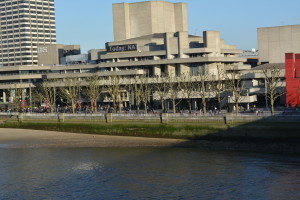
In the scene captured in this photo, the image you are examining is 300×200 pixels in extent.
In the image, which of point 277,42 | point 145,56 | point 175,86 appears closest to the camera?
point 175,86

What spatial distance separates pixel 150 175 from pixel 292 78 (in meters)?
44.5

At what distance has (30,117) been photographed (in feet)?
310

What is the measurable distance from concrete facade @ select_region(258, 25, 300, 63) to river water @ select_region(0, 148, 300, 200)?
60175 millimetres

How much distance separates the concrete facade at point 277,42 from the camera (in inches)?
4493

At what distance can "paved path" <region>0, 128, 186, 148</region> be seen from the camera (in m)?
68.8

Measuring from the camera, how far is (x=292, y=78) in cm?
8506

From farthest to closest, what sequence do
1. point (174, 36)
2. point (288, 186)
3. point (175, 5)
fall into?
point (175, 5), point (174, 36), point (288, 186)

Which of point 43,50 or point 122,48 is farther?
point 43,50

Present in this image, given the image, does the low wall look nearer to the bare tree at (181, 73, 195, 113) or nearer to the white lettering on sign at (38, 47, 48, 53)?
the bare tree at (181, 73, 195, 113)

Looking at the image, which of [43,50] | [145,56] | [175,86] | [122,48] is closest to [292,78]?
[175,86]

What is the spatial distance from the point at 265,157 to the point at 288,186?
1320 centimetres

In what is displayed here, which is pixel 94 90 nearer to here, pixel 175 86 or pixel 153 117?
pixel 175 86

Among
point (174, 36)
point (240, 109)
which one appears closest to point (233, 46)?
point (174, 36)

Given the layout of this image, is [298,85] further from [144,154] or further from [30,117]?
[30,117]
